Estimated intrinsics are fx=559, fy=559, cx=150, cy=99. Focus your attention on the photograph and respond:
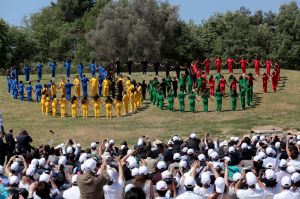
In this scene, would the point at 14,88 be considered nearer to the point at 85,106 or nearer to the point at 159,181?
the point at 85,106

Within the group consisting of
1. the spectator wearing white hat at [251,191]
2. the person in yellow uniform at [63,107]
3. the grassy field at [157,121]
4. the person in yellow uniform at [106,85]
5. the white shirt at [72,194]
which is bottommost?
the grassy field at [157,121]

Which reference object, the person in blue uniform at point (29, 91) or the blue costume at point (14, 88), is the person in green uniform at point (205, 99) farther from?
the blue costume at point (14, 88)

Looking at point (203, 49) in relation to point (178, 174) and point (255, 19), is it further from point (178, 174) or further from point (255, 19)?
point (178, 174)

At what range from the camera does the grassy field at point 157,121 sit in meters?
22.9

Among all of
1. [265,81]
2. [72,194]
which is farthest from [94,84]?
[72,194]

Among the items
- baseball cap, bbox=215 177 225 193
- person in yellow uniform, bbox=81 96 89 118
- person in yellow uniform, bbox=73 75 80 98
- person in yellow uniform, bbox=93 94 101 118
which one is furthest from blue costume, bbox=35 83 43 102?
baseball cap, bbox=215 177 225 193

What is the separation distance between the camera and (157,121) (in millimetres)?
25312

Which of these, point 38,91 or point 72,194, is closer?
point 72,194

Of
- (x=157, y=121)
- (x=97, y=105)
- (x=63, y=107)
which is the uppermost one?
(x=97, y=105)

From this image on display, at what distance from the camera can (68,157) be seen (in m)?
12.3

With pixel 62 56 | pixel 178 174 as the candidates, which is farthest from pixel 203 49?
pixel 178 174

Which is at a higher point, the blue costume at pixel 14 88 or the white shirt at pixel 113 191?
the blue costume at pixel 14 88

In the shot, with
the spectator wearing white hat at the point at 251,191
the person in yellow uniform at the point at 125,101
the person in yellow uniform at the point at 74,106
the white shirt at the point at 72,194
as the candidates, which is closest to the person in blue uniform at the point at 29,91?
the person in yellow uniform at the point at 74,106

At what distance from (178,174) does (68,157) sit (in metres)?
3.90
